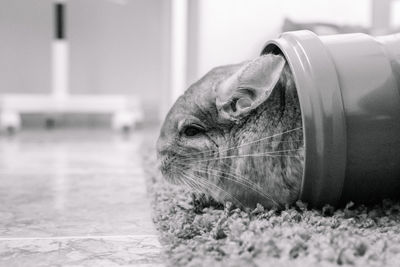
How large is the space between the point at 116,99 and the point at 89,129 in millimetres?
352

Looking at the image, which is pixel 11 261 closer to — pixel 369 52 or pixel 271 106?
pixel 271 106

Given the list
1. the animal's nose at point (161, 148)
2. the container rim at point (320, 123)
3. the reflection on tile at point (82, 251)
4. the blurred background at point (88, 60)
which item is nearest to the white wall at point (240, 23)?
the blurred background at point (88, 60)

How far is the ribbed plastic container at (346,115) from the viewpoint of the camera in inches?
42.5

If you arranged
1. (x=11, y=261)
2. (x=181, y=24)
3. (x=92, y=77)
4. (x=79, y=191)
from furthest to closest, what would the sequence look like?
(x=92, y=77) → (x=181, y=24) → (x=79, y=191) → (x=11, y=261)

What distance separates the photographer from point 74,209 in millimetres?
1358

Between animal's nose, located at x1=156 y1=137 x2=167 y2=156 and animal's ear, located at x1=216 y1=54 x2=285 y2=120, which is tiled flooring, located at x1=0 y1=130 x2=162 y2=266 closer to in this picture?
animal's nose, located at x1=156 y1=137 x2=167 y2=156

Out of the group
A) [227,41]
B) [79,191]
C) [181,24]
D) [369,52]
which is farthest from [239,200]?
[181,24]

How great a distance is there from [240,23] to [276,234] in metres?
1.77

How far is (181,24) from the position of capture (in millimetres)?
2854

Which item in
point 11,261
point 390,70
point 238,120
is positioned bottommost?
point 11,261

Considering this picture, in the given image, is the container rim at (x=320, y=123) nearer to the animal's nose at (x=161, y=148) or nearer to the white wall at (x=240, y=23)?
the animal's nose at (x=161, y=148)

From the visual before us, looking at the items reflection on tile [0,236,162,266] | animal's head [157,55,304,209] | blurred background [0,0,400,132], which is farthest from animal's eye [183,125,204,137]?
blurred background [0,0,400,132]

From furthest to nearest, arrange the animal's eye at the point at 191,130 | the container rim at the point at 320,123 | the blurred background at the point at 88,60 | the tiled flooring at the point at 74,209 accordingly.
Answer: the blurred background at the point at 88,60 → the animal's eye at the point at 191,130 → the container rim at the point at 320,123 → the tiled flooring at the point at 74,209

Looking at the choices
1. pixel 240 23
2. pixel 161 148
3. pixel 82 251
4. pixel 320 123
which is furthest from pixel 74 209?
pixel 240 23
